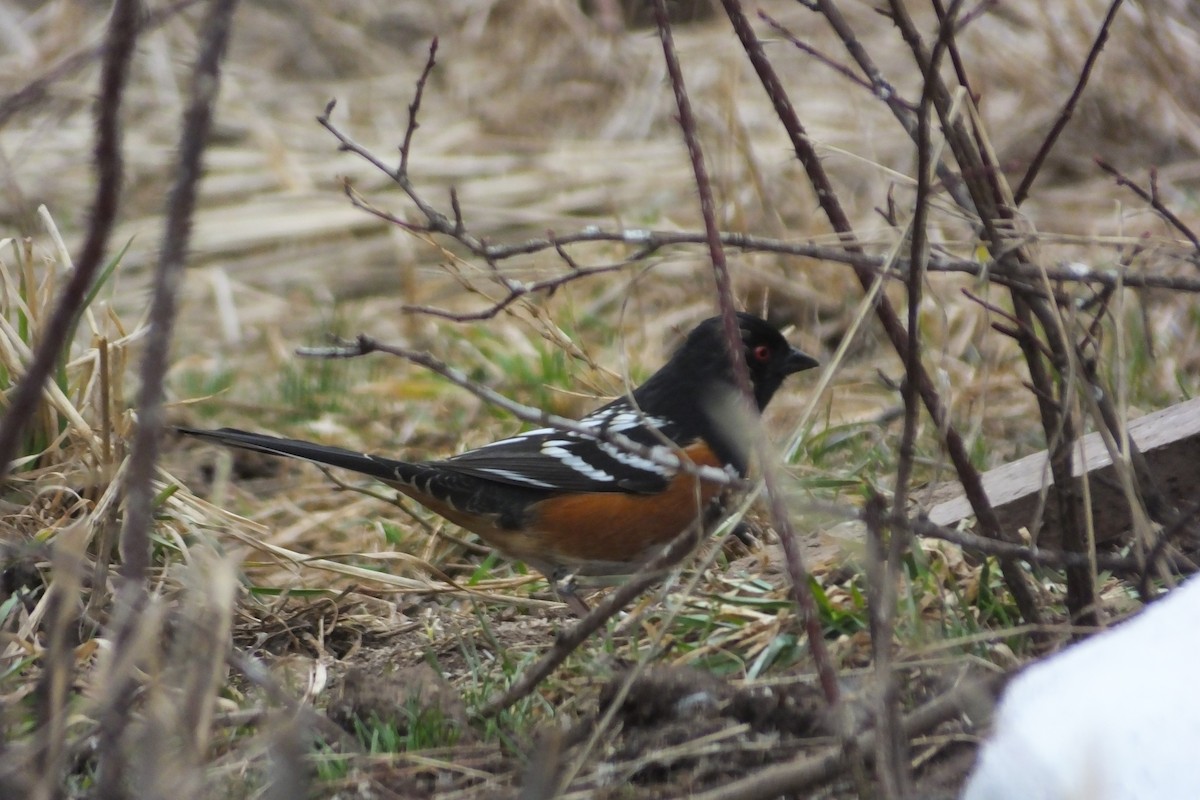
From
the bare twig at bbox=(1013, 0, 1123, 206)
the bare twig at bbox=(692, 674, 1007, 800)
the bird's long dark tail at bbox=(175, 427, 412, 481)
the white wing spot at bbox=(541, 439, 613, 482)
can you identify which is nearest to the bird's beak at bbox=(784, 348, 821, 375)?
the white wing spot at bbox=(541, 439, 613, 482)

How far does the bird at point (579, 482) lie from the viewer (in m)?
3.21

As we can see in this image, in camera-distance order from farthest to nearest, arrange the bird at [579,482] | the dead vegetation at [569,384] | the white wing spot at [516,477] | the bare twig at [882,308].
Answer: the white wing spot at [516,477] < the bird at [579,482] < the bare twig at [882,308] < the dead vegetation at [569,384]

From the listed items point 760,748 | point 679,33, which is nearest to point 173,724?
point 760,748

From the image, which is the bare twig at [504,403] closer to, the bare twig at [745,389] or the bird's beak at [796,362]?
the bare twig at [745,389]

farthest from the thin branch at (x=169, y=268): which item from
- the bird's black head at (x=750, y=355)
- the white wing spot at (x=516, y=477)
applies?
the bird's black head at (x=750, y=355)

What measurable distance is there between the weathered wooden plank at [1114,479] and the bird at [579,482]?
0.69 metres

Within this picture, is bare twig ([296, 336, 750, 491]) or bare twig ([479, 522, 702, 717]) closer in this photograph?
bare twig ([296, 336, 750, 491])

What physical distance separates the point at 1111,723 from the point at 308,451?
2.07 metres

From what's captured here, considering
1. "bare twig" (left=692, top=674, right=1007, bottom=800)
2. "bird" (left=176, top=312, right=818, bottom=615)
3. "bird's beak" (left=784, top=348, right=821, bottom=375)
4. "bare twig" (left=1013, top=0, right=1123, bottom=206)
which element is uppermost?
"bare twig" (left=1013, top=0, right=1123, bottom=206)

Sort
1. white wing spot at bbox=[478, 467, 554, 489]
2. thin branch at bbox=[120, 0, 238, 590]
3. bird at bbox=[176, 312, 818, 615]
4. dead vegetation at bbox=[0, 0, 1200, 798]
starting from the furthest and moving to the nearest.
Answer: white wing spot at bbox=[478, 467, 554, 489], bird at bbox=[176, 312, 818, 615], dead vegetation at bbox=[0, 0, 1200, 798], thin branch at bbox=[120, 0, 238, 590]

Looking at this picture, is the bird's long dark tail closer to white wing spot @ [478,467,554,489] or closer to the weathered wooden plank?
white wing spot @ [478,467,554,489]

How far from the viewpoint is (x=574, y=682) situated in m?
2.30

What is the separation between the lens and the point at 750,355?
3.63 m

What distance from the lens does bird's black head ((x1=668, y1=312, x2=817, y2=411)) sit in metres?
3.59
